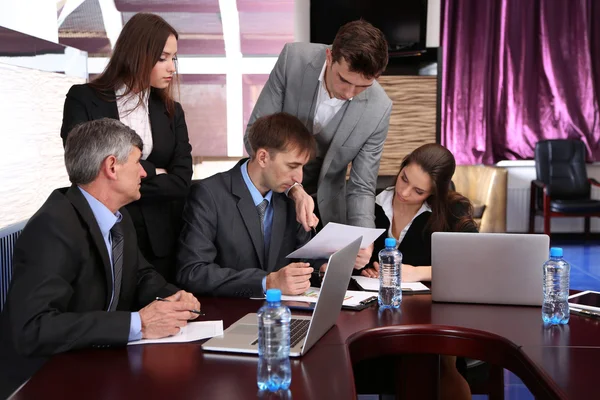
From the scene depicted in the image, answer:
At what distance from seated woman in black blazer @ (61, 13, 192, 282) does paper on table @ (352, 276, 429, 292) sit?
2.26 ft

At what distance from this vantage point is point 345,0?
5.63 m

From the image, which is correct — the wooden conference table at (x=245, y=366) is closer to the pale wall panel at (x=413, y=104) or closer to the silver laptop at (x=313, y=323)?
the silver laptop at (x=313, y=323)

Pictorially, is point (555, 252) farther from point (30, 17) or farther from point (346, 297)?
point (30, 17)

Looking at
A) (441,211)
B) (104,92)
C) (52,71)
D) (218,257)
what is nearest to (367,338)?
(218,257)

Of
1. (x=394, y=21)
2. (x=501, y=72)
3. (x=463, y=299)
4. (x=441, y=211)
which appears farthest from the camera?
(x=501, y=72)

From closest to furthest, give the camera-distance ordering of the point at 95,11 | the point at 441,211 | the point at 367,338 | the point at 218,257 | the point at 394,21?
the point at 367,338, the point at 218,257, the point at 441,211, the point at 394,21, the point at 95,11

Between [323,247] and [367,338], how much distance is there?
0.39m

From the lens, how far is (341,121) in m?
2.67

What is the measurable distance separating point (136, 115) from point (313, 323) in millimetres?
1247

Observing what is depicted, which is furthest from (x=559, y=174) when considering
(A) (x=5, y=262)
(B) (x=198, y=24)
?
(A) (x=5, y=262)

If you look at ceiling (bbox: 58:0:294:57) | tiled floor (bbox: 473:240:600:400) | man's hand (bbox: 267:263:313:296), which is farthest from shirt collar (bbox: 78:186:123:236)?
ceiling (bbox: 58:0:294:57)

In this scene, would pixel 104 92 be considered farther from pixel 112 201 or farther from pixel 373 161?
pixel 373 161

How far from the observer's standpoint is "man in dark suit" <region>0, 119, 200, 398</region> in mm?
1528

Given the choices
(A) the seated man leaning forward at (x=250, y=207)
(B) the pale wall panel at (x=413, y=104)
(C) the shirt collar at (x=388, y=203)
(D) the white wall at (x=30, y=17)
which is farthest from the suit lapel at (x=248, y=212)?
(D) the white wall at (x=30, y=17)
